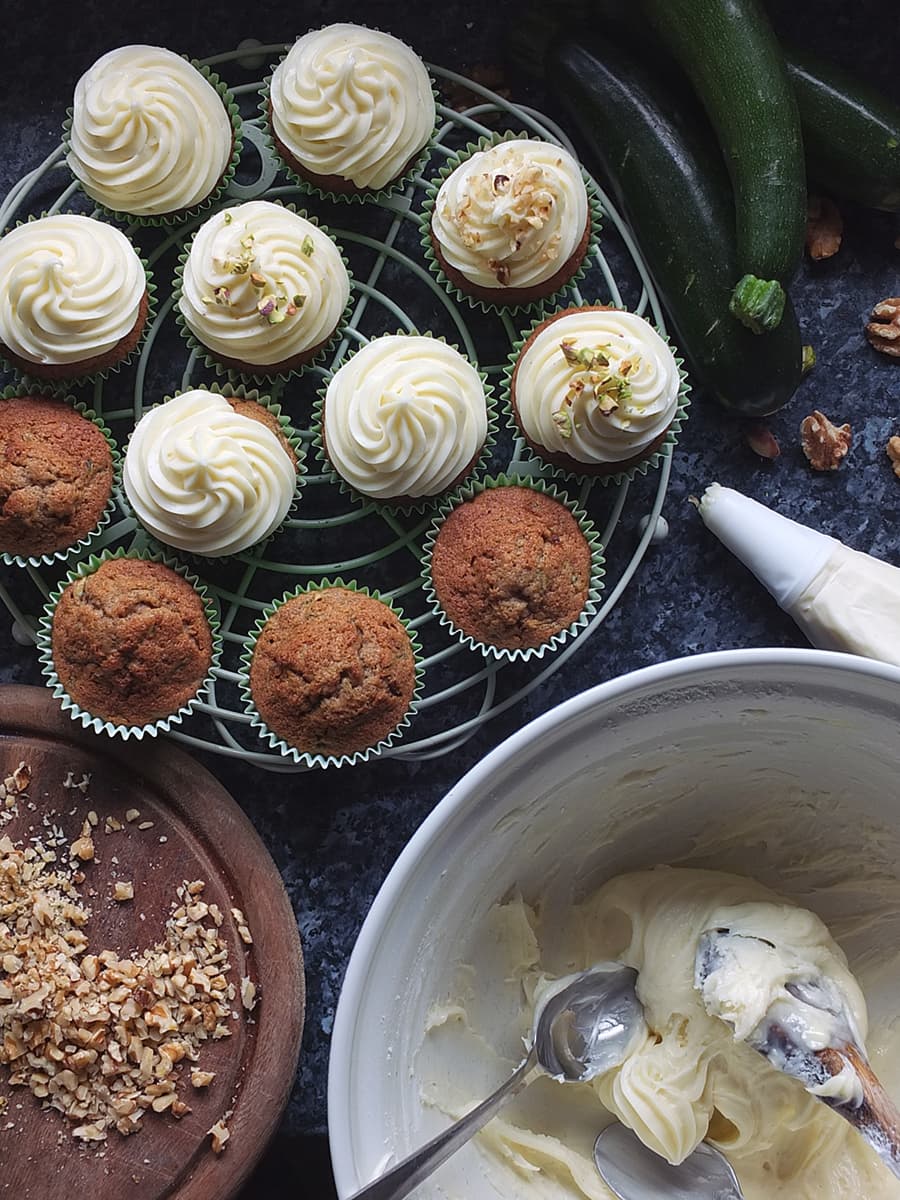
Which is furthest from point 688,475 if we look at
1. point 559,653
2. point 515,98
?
point 515,98

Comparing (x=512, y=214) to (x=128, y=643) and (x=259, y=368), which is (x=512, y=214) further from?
(x=128, y=643)

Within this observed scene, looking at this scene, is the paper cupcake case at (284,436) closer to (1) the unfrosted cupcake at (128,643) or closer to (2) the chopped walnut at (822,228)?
(1) the unfrosted cupcake at (128,643)

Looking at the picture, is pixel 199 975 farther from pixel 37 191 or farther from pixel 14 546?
pixel 37 191

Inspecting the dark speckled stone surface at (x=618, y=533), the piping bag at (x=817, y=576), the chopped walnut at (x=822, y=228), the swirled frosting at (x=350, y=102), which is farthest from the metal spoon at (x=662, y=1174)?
the swirled frosting at (x=350, y=102)

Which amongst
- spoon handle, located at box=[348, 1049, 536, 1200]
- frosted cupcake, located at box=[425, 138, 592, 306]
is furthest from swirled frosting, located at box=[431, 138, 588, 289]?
spoon handle, located at box=[348, 1049, 536, 1200]

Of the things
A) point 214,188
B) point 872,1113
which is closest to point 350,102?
point 214,188

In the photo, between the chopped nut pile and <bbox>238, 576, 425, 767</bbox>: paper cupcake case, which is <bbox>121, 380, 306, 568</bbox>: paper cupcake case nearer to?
<bbox>238, 576, 425, 767</bbox>: paper cupcake case
